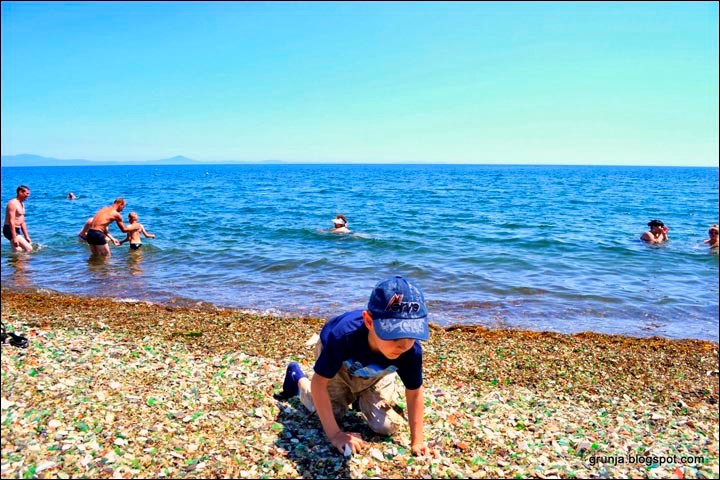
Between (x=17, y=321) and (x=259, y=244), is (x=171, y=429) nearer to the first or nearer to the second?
(x=17, y=321)

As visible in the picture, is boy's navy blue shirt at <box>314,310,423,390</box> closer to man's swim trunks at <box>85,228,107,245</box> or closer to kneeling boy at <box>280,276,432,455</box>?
kneeling boy at <box>280,276,432,455</box>

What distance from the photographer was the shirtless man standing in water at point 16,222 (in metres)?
16.2

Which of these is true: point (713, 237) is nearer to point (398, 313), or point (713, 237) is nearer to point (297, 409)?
point (297, 409)

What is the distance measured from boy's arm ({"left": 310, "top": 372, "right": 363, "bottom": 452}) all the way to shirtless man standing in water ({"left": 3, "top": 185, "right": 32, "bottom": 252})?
1626 cm

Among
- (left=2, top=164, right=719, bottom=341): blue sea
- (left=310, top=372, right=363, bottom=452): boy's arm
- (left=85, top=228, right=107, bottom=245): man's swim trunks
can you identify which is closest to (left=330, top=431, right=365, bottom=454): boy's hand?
(left=310, top=372, right=363, bottom=452): boy's arm

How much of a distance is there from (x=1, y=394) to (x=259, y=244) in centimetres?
1471

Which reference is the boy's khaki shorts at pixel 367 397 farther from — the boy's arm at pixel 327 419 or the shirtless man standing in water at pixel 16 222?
the shirtless man standing in water at pixel 16 222

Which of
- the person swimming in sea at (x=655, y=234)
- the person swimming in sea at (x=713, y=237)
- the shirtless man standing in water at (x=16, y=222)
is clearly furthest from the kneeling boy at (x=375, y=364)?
the person swimming in sea at (x=713, y=237)

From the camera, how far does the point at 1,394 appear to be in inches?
171

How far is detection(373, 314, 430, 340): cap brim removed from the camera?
3.64m

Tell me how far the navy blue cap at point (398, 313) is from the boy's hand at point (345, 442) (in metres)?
1.10

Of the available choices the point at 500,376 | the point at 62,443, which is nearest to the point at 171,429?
the point at 62,443

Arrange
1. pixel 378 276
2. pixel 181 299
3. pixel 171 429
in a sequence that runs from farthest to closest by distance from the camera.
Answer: pixel 378 276 < pixel 181 299 < pixel 171 429

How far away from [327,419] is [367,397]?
0.55 meters
